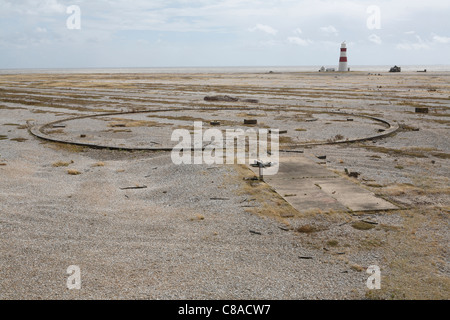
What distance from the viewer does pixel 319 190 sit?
8758 millimetres

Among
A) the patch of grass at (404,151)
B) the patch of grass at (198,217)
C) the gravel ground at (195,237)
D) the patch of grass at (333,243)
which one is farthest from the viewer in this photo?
the patch of grass at (404,151)

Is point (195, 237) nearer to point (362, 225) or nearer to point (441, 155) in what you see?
point (362, 225)

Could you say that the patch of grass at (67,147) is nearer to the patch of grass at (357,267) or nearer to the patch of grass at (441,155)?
the patch of grass at (357,267)

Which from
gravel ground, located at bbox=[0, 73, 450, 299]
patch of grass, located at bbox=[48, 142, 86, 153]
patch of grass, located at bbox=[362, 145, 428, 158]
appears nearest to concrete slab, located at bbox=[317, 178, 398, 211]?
gravel ground, located at bbox=[0, 73, 450, 299]

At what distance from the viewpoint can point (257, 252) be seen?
614cm

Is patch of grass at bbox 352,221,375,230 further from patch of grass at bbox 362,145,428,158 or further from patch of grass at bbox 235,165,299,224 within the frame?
patch of grass at bbox 362,145,428,158

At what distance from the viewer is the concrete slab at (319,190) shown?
7858mm

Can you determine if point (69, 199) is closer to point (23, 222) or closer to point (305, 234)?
point (23, 222)

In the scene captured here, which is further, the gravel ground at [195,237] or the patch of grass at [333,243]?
the patch of grass at [333,243]

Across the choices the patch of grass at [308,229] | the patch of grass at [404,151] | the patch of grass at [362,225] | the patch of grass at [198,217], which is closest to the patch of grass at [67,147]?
the patch of grass at [198,217]

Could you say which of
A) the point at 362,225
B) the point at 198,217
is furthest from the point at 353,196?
the point at 198,217
